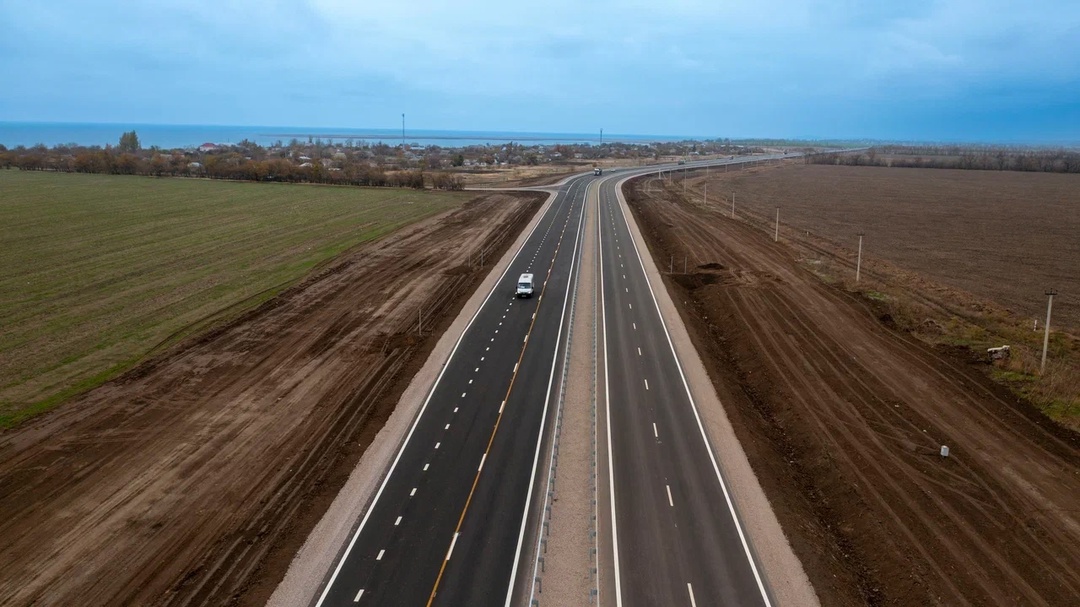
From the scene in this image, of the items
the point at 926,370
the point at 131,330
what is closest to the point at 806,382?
the point at 926,370

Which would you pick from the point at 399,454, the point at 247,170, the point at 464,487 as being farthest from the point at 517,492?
the point at 247,170

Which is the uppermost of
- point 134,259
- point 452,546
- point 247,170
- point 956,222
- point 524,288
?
point 247,170

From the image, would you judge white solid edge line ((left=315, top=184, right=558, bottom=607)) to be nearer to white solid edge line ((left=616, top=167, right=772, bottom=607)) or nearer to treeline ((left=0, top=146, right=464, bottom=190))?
white solid edge line ((left=616, top=167, right=772, bottom=607))

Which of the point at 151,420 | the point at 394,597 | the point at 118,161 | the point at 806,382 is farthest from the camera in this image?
the point at 118,161

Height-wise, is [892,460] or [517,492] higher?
[892,460]

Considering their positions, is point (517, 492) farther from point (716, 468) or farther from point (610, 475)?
point (716, 468)

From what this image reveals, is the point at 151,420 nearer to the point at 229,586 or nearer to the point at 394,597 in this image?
the point at 229,586

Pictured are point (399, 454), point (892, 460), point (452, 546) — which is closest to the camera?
point (452, 546)
